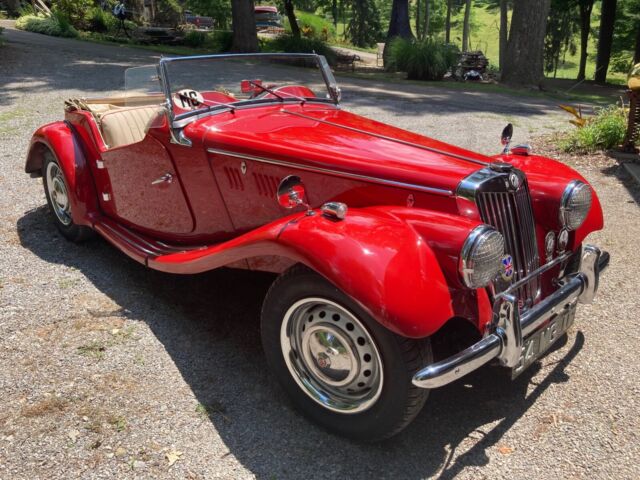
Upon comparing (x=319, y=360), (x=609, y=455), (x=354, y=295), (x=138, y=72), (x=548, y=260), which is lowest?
(x=609, y=455)

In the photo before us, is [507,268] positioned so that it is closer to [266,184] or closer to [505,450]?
[505,450]

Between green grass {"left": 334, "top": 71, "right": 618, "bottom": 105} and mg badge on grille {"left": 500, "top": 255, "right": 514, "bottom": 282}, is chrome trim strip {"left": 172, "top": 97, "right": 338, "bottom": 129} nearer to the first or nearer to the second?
mg badge on grille {"left": 500, "top": 255, "right": 514, "bottom": 282}

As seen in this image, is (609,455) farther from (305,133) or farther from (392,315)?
(305,133)

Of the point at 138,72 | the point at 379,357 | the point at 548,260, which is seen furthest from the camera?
the point at 138,72

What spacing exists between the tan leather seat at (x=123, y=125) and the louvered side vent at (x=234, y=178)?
1.30 metres

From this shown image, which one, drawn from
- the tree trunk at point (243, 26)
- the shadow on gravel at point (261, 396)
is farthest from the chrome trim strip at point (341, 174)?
the tree trunk at point (243, 26)

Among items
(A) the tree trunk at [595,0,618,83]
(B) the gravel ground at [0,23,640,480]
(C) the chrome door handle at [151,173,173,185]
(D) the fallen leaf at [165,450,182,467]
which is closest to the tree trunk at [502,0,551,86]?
(A) the tree trunk at [595,0,618,83]

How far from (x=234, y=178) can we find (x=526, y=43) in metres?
13.5

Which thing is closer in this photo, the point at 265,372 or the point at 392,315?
the point at 392,315

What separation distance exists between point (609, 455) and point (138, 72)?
3.71m

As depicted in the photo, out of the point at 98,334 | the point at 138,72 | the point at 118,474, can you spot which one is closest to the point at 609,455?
the point at 118,474

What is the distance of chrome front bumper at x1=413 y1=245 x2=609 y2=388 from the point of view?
88.3 inches

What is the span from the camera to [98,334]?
3469 millimetres

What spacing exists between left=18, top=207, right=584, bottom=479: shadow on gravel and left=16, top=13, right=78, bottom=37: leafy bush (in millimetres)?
20209
